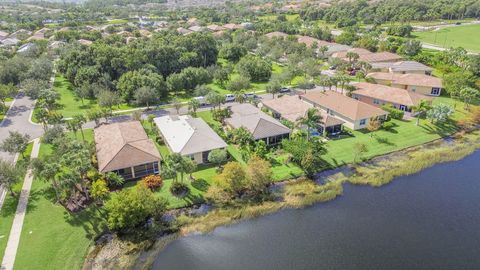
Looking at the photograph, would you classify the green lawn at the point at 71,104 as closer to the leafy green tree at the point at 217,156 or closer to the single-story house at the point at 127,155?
the single-story house at the point at 127,155

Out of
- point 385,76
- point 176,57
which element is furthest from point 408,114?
point 176,57

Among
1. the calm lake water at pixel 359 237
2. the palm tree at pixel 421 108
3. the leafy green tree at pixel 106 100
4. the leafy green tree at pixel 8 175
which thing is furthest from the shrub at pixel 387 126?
the leafy green tree at pixel 8 175

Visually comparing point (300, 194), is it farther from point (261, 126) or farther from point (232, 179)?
point (261, 126)

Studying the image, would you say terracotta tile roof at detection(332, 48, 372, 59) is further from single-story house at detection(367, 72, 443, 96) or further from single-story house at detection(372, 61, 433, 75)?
single-story house at detection(367, 72, 443, 96)

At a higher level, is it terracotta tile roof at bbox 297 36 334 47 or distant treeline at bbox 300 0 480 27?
distant treeline at bbox 300 0 480 27

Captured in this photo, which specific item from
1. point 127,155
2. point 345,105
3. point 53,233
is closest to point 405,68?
point 345,105

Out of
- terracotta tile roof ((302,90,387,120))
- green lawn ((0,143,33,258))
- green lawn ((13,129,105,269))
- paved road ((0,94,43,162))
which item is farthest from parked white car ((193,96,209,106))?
green lawn ((0,143,33,258))
